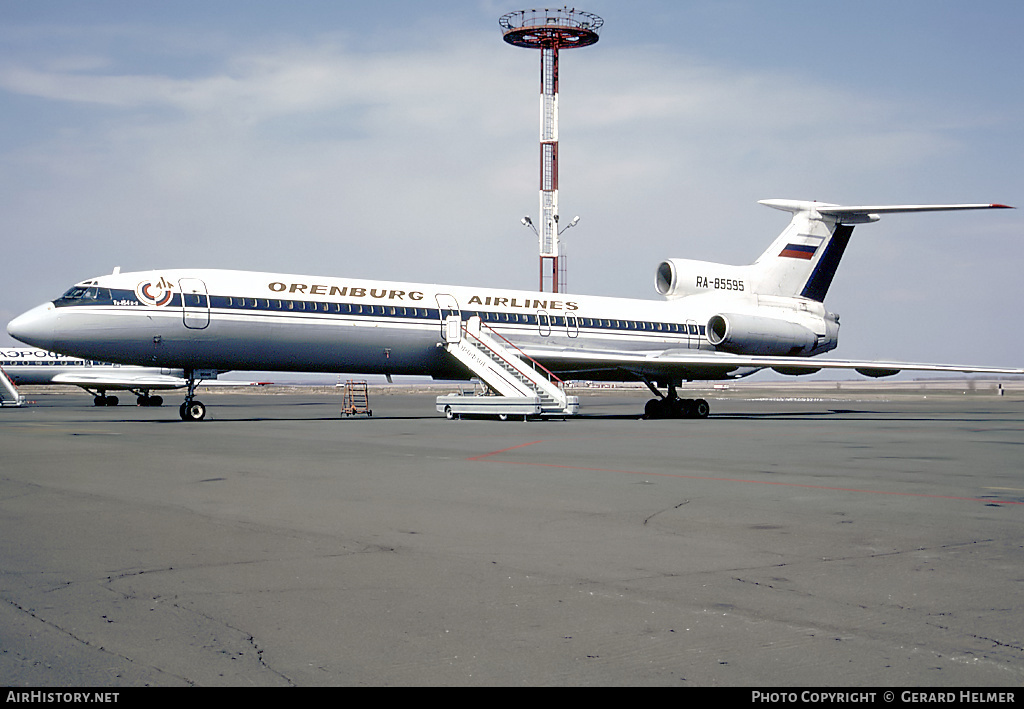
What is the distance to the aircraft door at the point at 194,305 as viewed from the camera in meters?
25.6

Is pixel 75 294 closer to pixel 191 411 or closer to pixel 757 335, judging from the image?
→ pixel 191 411

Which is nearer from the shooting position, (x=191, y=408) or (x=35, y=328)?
(x=35, y=328)

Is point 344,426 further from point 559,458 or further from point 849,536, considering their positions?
point 849,536

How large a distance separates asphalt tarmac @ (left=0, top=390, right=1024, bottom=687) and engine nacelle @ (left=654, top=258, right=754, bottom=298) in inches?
877

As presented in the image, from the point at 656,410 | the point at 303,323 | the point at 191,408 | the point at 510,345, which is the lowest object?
the point at 656,410

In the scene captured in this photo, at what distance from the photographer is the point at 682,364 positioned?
101ft

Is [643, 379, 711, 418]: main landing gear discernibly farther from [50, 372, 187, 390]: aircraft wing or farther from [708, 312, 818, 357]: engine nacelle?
[50, 372, 187, 390]: aircraft wing

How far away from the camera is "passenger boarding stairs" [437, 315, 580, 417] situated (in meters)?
26.9

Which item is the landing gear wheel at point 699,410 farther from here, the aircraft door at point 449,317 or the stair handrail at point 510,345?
the aircraft door at point 449,317

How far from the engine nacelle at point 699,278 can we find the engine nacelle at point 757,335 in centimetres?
140

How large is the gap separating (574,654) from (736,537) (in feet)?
11.9

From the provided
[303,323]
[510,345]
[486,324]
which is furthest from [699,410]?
[303,323]

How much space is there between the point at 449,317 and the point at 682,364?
25.5 feet
